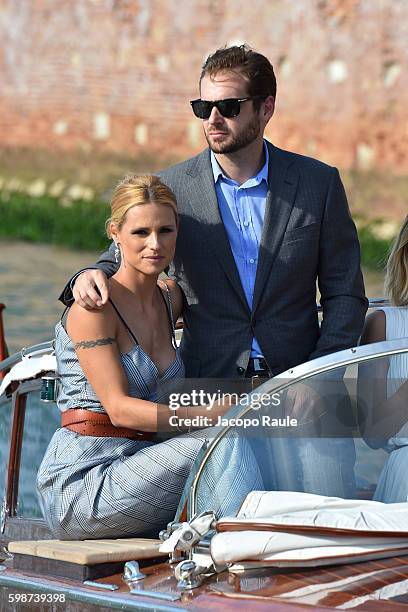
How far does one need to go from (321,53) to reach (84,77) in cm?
409

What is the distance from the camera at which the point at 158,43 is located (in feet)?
72.4

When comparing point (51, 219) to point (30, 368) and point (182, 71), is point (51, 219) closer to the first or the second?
point (182, 71)

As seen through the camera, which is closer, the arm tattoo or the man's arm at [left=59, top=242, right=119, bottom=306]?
the arm tattoo

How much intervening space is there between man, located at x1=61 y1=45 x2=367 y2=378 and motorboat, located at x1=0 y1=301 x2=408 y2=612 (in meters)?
0.67

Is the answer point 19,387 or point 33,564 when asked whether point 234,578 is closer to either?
point 33,564

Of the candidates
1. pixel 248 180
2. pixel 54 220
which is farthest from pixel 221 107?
pixel 54 220

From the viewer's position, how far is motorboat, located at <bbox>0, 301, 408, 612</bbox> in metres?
2.88

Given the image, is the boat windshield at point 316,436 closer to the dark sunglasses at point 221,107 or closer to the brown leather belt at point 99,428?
the brown leather belt at point 99,428

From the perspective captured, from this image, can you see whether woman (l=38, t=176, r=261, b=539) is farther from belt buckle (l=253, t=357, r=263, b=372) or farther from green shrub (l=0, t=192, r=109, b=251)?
green shrub (l=0, t=192, r=109, b=251)

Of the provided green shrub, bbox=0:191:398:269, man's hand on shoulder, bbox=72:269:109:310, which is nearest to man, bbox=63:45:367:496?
man's hand on shoulder, bbox=72:269:109:310

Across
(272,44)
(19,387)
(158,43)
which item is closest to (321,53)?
(272,44)

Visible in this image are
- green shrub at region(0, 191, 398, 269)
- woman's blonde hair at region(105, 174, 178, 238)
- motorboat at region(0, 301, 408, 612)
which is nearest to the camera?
motorboat at region(0, 301, 408, 612)

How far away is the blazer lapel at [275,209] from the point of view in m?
3.80

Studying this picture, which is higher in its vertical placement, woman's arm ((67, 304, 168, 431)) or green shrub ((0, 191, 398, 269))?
green shrub ((0, 191, 398, 269))
